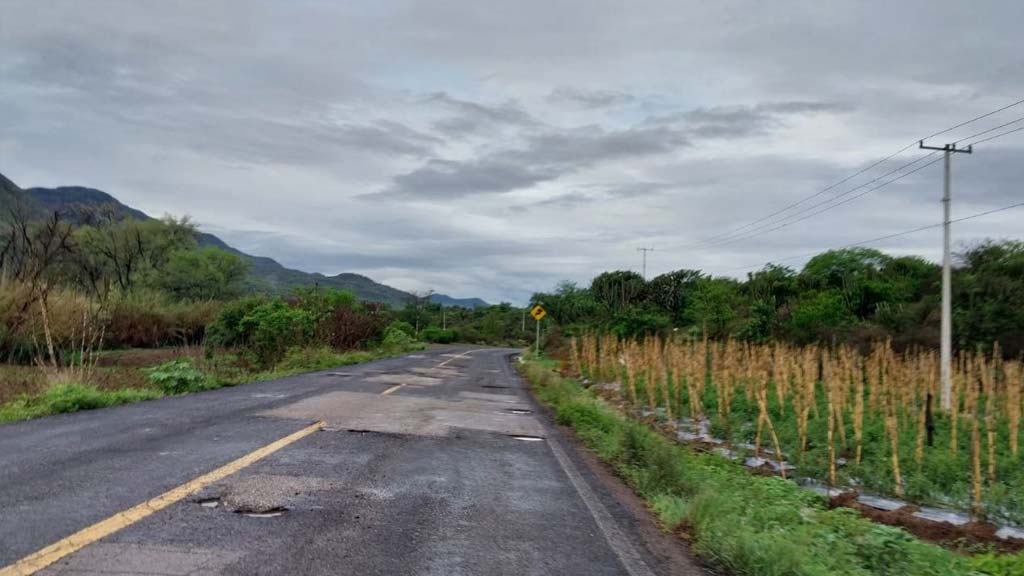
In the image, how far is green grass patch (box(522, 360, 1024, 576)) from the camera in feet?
16.5

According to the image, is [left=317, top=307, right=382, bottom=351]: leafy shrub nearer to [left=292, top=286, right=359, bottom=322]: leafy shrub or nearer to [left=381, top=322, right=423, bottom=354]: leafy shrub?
[left=292, top=286, right=359, bottom=322]: leafy shrub

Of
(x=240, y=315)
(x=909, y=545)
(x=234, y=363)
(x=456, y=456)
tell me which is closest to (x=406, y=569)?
(x=909, y=545)

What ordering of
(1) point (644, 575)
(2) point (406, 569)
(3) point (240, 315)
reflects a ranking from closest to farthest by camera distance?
(2) point (406, 569) → (1) point (644, 575) → (3) point (240, 315)

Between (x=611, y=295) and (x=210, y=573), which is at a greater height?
(x=611, y=295)

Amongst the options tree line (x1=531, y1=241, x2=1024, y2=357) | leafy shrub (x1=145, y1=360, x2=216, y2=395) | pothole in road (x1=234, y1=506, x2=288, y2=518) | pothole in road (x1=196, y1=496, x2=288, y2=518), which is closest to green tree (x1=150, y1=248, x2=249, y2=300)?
tree line (x1=531, y1=241, x2=1024, y2=357)

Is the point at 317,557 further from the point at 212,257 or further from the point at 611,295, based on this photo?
the point at 212,257

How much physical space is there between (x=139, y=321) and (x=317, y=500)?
34.3 metres

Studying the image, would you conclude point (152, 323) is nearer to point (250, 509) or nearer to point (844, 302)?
point (844, 302)

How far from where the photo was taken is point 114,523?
4855 millimetres

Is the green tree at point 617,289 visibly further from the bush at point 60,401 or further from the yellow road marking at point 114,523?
the yellow road marking at point 114,523

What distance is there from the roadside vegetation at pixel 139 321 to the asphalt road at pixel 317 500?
3.51m

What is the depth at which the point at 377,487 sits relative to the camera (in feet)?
21.5

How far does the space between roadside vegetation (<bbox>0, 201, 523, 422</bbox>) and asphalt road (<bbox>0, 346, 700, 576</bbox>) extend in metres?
3.51

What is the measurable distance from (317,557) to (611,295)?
4996 cm
